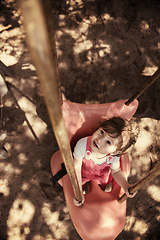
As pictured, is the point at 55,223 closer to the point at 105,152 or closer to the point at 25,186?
the point at 25,186

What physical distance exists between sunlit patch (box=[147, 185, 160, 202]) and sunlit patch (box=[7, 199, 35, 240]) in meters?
1.36

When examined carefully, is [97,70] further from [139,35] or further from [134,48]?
[139,35]

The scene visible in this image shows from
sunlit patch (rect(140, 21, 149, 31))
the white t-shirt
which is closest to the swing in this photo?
the white t-shirt

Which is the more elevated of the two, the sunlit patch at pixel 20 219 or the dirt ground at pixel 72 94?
the dirt ground at pixel 72 94

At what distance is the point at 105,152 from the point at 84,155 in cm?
23

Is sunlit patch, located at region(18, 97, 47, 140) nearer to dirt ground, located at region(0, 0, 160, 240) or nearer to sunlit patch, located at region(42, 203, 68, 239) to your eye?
dirt ground, located at region(0, 0, 160, 240)

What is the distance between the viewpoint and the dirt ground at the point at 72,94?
177cm

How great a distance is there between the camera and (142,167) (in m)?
1.97

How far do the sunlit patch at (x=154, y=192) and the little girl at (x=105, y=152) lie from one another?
0.74m

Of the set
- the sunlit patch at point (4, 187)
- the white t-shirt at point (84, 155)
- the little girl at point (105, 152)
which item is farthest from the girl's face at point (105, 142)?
the sunlit patch at point (4, 187)

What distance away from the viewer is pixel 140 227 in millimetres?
1856

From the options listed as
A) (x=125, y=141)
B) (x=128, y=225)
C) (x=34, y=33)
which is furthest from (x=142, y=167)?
(x=34, y=33)

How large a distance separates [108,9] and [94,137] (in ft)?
6.95

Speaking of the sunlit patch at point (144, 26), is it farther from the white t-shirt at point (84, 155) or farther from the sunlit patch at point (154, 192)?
the sunlit patch at point (154, 192)
